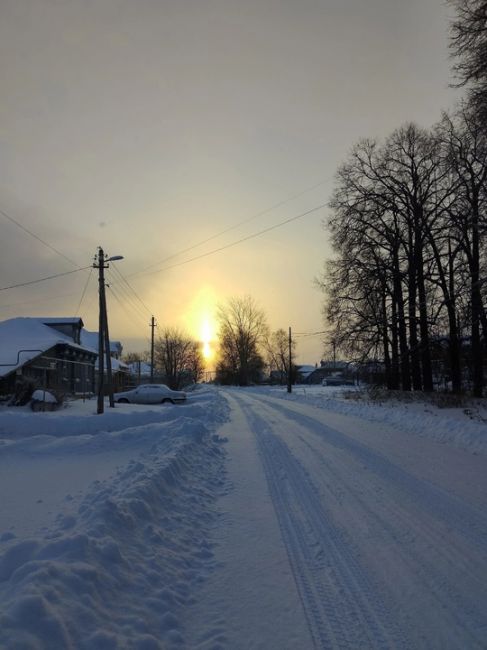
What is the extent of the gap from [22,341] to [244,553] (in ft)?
102

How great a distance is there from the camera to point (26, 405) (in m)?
25.1

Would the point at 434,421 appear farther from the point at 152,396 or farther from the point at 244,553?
the point at 152,396

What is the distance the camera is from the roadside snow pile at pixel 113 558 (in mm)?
3328

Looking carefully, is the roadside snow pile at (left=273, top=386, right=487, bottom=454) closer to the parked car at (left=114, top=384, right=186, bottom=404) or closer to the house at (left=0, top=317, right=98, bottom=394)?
the parked car at (left=114, top=384, right=186, bottom=404)

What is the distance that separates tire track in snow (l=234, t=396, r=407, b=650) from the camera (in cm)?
364

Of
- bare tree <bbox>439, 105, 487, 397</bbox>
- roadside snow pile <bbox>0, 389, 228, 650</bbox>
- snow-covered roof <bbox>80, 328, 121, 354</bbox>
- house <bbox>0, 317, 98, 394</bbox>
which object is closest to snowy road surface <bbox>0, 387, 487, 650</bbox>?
roadside snow pile <bbox>0, 389, 228, 650</bbox>

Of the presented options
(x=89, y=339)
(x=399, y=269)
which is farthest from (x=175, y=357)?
(x=399, y=269)

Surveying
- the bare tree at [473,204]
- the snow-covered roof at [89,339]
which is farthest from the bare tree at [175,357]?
the bare tree at [473,204]

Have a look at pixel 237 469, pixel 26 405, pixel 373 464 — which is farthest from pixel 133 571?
pixel 26 405

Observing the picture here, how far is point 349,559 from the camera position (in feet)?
16.6

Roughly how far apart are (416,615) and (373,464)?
20.5 feet

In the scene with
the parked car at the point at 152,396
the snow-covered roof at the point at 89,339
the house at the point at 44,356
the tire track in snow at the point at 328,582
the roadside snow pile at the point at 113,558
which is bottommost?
the tire track in snow at the point at 328,582

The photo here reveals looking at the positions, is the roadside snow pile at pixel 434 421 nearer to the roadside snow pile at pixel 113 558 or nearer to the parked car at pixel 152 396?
the roadside snow pile at pixel 113 558

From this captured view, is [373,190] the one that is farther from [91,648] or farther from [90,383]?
[91,648]
